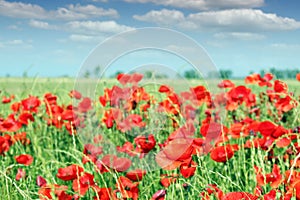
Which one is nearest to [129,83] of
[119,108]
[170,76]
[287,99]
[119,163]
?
[119,108]

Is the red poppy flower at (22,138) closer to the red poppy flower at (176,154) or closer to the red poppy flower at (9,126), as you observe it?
the red poppy flower at (9,126)

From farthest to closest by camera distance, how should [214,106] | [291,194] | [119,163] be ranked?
[214,106]
[119,163]
[291,194]

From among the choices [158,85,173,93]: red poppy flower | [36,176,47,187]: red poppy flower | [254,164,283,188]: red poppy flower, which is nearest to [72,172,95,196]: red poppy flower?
[36,176,47,187]: red poppy flower

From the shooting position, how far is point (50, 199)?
142 cm

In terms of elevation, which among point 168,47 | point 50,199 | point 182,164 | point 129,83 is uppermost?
point 168,47

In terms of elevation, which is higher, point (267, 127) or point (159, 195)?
point (267, 127)

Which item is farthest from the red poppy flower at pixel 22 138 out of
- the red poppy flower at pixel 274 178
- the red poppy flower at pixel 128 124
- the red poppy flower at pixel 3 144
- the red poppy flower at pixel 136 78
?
the red poppy flower at pixel 274 178

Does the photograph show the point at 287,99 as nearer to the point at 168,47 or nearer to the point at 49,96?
the point at 168,47

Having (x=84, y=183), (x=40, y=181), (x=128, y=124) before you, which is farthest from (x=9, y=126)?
(x=84, y=183)

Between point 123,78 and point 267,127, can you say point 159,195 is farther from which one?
point 123,78

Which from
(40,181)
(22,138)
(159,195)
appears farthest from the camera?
(22,138)

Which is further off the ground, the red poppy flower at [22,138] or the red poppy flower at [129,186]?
the red poppy flower at [129,186]

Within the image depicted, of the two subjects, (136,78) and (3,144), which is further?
(136,78)

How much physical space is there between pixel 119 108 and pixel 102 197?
135 cm
